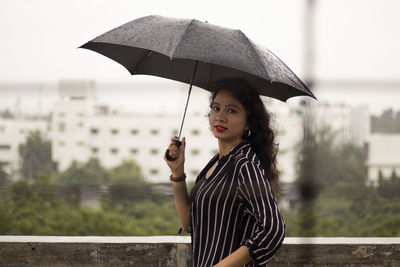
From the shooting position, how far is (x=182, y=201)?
6.16ft

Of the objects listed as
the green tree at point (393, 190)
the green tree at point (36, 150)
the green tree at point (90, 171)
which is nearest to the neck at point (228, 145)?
the green tree at point (393, 190)

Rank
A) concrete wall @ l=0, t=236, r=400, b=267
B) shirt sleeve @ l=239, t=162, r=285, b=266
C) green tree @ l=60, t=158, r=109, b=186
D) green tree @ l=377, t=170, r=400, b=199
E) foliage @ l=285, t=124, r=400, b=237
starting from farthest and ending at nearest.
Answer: green tree @ l=60, t=158, r=109, b=186, concrete wall @ l=0, t=236, r=400, b=267, foliage @ l=285, t=124, r=400, b=237, green tree @ l=377, t=170, r=400, b=199, shirt sleeve @ l=239, t=162, r=285, b=266

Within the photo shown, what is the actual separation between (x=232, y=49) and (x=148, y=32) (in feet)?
1.01

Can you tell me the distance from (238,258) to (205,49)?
648mm

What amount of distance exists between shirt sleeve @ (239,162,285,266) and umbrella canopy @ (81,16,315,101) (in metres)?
0.35

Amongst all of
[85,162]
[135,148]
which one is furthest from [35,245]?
[135,148]

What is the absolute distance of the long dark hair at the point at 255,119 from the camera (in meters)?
1.77

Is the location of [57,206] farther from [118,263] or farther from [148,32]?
[148,32]

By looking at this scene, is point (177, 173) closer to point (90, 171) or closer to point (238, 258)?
point (238, 258)

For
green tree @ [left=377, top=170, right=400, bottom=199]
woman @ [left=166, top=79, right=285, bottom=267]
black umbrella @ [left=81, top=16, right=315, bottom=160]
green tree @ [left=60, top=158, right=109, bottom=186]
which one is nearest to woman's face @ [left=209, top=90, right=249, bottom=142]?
woman @ [left=166, top=79, right=285, bottom=267]

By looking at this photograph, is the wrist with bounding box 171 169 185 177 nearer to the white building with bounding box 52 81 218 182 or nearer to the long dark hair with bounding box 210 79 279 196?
the long dark hair with bounding box 210 79 279 196

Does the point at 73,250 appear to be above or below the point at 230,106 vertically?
below

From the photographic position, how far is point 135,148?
37281mm

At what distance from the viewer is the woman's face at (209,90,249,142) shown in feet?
5.73
